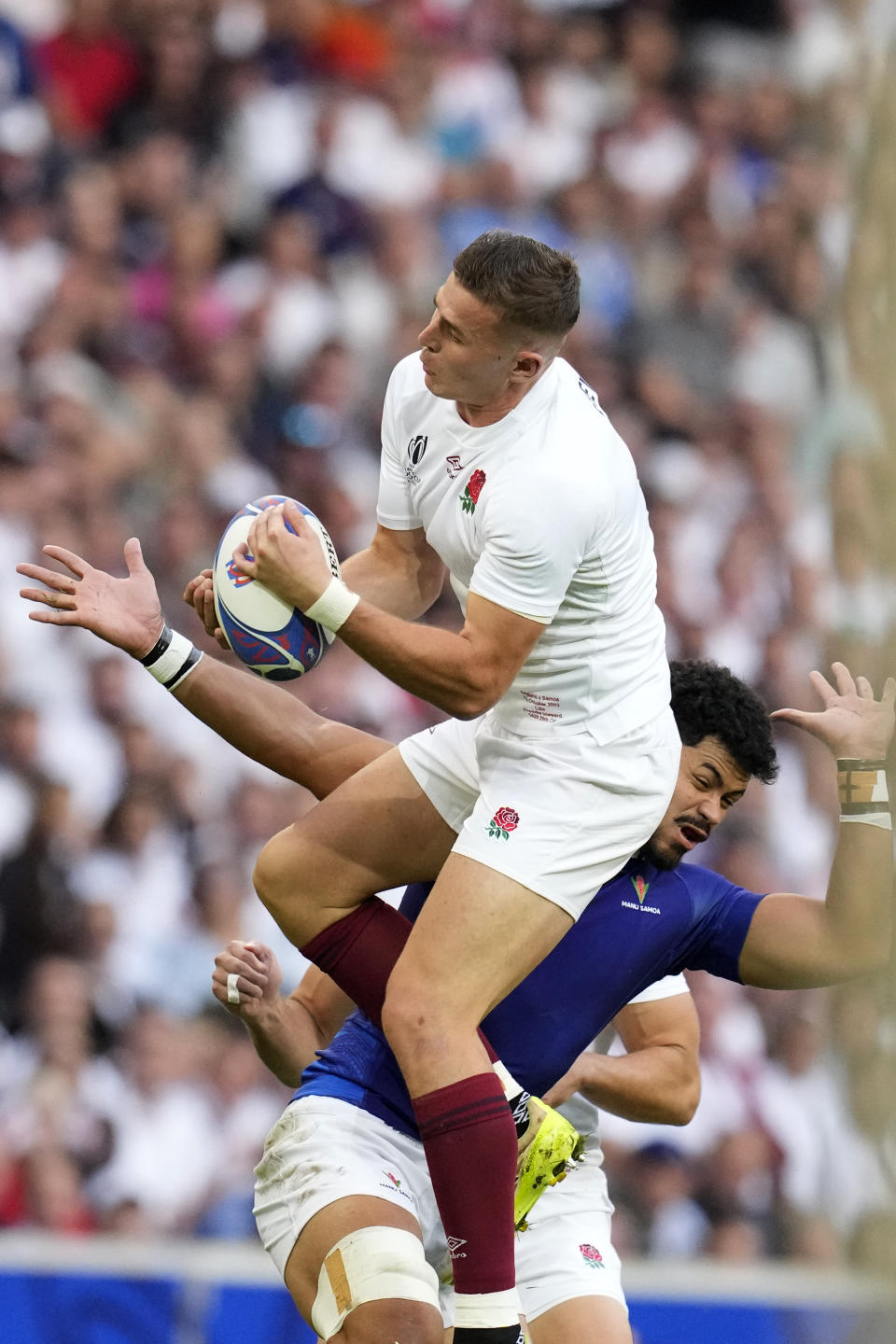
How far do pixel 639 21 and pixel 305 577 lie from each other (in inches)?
300

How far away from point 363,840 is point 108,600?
28.6 inches

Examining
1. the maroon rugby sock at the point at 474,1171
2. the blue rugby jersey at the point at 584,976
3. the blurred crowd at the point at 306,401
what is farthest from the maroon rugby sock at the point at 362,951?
the blurred crowd at the point at 306,401

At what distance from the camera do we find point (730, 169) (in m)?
9.62

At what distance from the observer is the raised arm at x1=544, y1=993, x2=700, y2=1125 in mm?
4152

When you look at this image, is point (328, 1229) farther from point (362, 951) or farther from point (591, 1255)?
point (591, 1255)

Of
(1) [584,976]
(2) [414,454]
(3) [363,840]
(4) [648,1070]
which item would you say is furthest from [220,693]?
(4) [648,1070]

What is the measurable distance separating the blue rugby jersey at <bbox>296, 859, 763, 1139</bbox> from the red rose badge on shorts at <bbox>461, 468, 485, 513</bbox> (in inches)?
38.9

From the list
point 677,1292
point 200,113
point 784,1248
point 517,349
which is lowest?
point 784,1248

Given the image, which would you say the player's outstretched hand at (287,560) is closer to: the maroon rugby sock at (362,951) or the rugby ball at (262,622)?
the rugby ball at (262,622)

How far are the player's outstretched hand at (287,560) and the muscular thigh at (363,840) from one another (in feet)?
1.58

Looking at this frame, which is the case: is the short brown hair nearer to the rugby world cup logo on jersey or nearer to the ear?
the ear

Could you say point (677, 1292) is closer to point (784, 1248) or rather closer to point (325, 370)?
point (784, 1248)

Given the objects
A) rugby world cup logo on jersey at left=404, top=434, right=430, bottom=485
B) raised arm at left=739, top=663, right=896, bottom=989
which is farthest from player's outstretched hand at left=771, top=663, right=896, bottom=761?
rugby world cup logo on jersey at left=404, top=434, right=430, bottom=485

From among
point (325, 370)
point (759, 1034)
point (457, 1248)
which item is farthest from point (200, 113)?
point (457, 1248)
